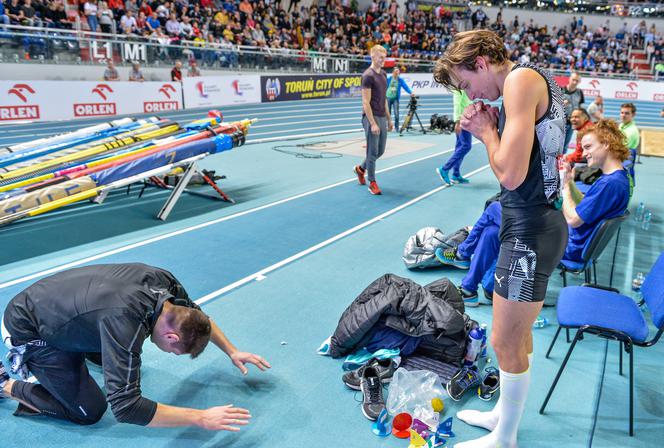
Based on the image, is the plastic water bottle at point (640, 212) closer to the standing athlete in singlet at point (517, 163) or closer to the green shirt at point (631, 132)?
the green shirt at point (631, 132)

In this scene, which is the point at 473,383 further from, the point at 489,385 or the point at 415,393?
the point at 415,393

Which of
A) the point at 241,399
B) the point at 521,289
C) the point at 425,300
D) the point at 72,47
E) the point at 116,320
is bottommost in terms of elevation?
the point at 241,399

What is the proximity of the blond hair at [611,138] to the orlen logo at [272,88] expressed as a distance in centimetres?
1514

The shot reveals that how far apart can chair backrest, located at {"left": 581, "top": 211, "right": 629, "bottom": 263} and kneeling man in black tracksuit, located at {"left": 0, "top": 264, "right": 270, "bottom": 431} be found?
2.78 meters

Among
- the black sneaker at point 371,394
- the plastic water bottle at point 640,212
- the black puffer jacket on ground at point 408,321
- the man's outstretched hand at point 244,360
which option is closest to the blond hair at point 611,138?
the black puffer jacket on ground at point 408,321

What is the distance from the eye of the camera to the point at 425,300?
3.33m

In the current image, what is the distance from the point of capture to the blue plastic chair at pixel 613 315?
2.62 meters

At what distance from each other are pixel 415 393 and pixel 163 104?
44.6 ft

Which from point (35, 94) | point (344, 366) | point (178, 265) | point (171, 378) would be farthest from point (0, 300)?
point (35, 94)

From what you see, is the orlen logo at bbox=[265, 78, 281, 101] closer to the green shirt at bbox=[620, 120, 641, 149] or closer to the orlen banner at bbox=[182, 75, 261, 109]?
the orlen banner at bbox=[182, 75, 261, 109]

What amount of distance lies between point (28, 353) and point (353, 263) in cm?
298

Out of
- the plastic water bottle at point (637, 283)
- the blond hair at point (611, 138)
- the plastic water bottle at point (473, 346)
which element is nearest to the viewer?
the plastic water bottle at point (473, 346)

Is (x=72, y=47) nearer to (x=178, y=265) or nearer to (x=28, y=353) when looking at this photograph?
Answer: (x=178, y=265)

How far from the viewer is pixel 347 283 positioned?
14.5 ft
